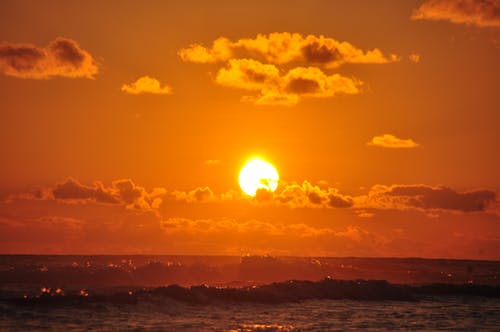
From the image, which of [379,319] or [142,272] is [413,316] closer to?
[379,319]

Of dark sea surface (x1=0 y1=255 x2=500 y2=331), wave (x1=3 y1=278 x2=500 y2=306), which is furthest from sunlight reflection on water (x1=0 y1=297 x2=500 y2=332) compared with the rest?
wave (x1=3 y1=278 x2=500 y2=306)

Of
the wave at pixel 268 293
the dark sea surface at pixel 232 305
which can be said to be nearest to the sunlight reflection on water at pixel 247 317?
the dark sea surface at pixel 232 305

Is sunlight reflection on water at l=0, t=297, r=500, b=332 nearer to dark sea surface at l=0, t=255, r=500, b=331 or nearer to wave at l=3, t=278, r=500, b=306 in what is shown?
dark sea surface at l=0, t=255, r=500, b=331

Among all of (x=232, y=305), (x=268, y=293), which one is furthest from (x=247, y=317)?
(x=268, y=293)

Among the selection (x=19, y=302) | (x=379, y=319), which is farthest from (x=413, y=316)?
(x=19, y=302)

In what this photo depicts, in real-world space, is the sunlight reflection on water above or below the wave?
below

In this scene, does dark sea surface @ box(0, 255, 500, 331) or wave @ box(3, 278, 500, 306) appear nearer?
dark sea surface @ box(0, 255, 500, 331)

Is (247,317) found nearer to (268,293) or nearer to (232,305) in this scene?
(232,305)

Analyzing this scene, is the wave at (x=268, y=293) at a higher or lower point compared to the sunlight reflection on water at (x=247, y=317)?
higher

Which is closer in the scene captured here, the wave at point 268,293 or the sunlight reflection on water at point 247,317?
the sunlight reflection on water at point 247,317

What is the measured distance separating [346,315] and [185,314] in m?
11.5

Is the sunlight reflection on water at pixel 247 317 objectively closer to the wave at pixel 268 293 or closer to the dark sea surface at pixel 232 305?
the dark sea surface at pixel 232 305

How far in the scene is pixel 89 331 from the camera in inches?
1446

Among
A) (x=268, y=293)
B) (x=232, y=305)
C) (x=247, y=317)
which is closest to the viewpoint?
(x=247, y=317)
